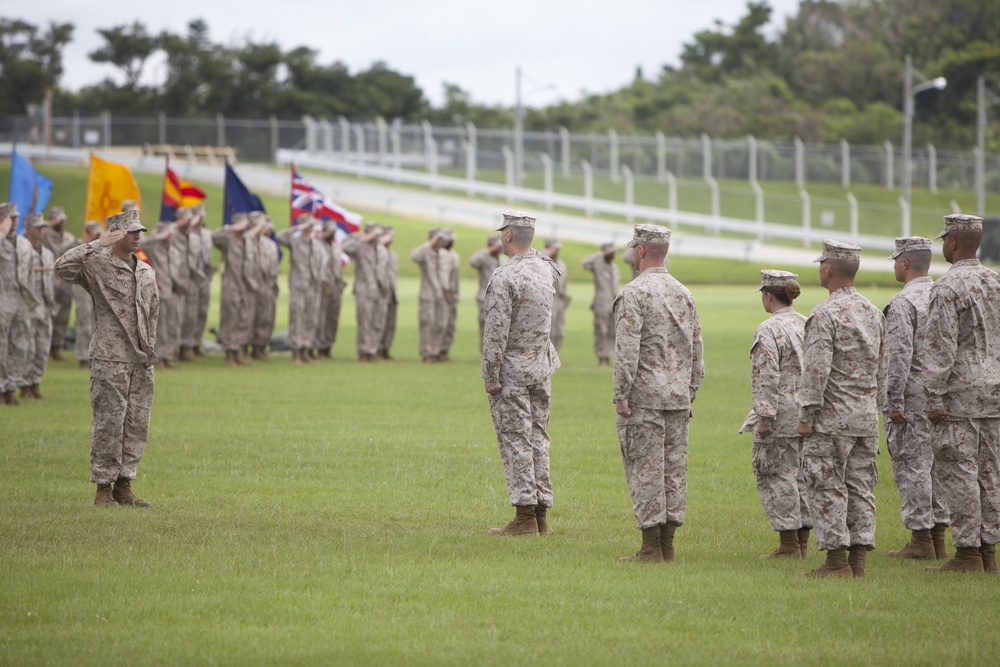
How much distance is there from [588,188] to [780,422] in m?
49.6

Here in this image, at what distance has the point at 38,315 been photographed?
57.9ft

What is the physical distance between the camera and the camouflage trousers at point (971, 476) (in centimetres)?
918

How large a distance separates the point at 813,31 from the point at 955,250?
84.2 m

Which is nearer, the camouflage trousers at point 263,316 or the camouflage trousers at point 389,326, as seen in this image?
the camouflage trousers at point 263,316

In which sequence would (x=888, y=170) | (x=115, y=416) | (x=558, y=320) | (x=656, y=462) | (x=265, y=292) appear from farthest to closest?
(x=888, y=170) < (x=558, y=320) < (x=265, y=292) < (x=115, y=416) < (x=656, y=462)

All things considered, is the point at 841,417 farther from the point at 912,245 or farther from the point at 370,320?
the point at 370,320

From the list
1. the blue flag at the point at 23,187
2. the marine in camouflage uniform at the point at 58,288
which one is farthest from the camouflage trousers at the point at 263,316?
the blue flag at the point at 23,187

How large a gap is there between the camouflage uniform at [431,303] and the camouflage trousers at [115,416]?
42.9 ft

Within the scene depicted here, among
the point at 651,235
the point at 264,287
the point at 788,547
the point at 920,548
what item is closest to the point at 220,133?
the point at 264,287

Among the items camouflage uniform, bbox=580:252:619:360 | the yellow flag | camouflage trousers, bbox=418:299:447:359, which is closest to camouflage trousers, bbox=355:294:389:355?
camouflage trousers, bbox=418:299:447:359

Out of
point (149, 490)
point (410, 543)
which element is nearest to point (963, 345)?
point (410, 543)

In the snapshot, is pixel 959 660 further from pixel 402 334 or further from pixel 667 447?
pixel 402 334

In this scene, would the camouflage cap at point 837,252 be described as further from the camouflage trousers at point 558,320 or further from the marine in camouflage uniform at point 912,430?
the camouflage trousers at point 558,320

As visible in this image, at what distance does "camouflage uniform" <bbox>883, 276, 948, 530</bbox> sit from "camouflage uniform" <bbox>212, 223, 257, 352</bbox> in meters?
14.5
